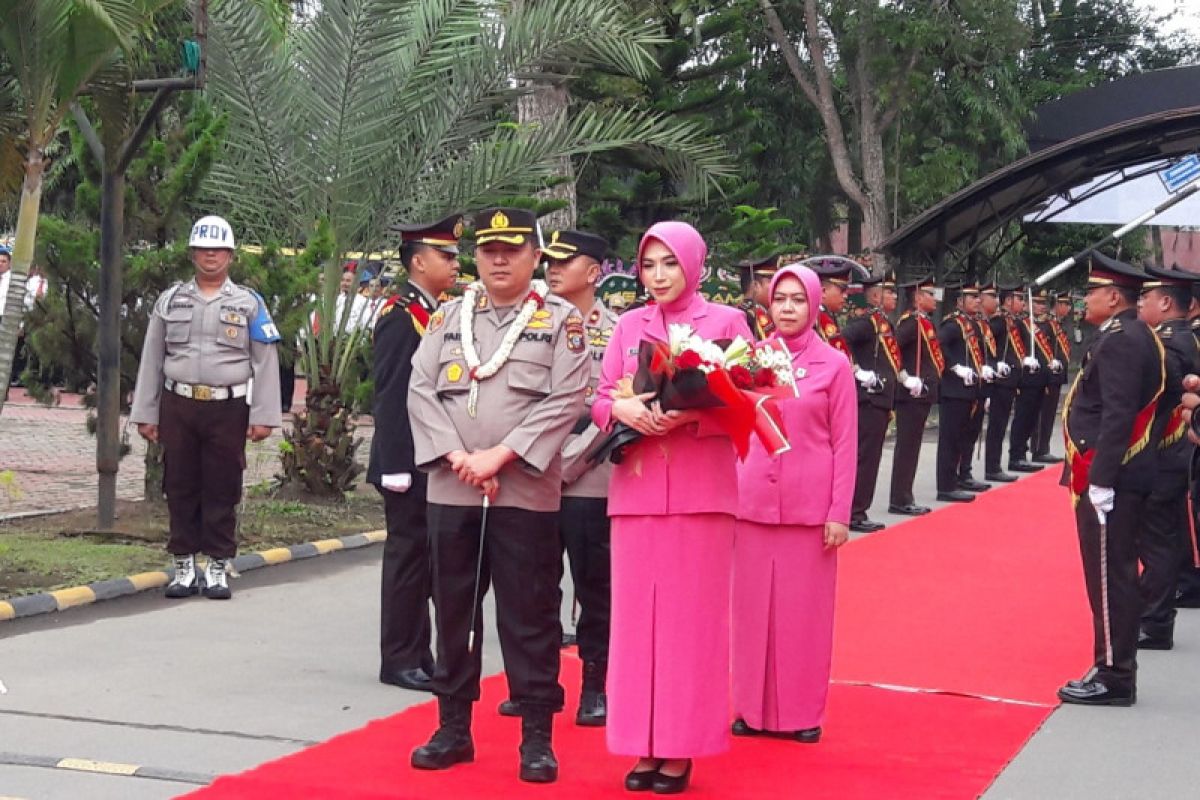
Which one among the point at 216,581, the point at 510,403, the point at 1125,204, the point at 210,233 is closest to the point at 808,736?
the point at 510,403

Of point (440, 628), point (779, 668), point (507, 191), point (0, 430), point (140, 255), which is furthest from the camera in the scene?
point (0, 430)

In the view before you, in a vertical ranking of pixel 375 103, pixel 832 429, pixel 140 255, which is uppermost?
pixel 375 103

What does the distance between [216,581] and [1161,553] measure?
489cm

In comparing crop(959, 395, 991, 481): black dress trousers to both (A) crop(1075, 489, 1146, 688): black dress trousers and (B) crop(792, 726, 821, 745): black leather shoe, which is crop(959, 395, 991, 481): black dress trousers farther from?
(B) crop(792, 726, 821, 745): black leather shoe

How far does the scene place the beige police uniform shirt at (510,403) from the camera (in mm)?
5926

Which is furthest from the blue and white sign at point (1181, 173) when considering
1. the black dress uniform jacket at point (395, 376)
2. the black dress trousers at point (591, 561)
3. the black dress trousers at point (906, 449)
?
the black dress trousers at point (591, 561)

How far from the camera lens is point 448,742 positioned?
6035mm

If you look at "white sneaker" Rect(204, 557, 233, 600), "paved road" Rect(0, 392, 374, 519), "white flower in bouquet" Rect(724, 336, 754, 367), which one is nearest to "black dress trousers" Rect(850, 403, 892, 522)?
"paved road" Rect(0, 392, 374, 519)

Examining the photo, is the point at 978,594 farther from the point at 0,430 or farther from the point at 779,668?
the point at 0,430

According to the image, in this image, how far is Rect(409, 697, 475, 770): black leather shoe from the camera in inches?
236

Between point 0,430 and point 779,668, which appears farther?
point 0,430

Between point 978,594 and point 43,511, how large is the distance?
6250mm

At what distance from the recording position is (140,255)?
38.1 ft

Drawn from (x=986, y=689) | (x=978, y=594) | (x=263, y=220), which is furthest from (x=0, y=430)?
(x=986, y=689)
